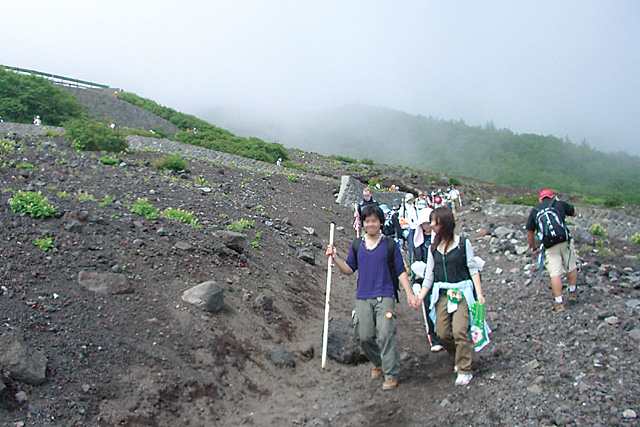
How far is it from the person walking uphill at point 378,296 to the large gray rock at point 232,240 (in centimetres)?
354

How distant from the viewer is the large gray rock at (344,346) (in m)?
6.28

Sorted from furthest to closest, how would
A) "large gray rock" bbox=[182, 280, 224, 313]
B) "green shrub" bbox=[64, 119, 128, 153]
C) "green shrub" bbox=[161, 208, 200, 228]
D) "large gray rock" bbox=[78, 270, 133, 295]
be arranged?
"green shrub" bbox=[64, 119, 128, 153], "green shrub" bbox=[161, 208, 200, 228], "large gray rock" bbox=[182, 280, 224, 313], "large gray rock" bbox=[78, 270, 133, 295]

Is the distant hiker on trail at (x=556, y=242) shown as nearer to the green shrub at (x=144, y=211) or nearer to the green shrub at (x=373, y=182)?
the green shrub at (x=144, y=211)

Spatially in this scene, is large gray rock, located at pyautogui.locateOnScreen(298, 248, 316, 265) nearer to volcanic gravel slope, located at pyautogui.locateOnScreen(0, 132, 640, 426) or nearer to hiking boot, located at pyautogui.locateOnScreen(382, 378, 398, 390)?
volcanic gravel slope, located at pyautogui.locateOnScreen(0, 132, 640, 426)

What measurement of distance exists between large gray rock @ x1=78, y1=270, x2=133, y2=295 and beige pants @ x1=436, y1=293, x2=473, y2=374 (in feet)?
13.2

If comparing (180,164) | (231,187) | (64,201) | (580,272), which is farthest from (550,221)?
(180,164)

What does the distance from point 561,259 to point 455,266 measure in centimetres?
328

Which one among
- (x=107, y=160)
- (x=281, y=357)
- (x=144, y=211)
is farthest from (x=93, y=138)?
(x=281, y=357)

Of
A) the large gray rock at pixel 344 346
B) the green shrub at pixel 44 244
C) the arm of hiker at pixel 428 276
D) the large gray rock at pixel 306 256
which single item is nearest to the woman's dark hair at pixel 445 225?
the arm of hiker at pixel 428 276

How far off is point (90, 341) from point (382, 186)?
2545 cm

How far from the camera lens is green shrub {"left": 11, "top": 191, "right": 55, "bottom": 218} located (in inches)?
272

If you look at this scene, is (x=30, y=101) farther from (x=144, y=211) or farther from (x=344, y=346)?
(x=344, y=346)

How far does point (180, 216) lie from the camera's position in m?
9.18

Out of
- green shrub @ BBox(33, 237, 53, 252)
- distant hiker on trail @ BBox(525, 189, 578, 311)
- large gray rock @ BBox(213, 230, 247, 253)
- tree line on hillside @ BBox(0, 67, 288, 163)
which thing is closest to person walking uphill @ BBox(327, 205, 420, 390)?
distant hiker on trail @ BBox(525, 189, 578, 311)
